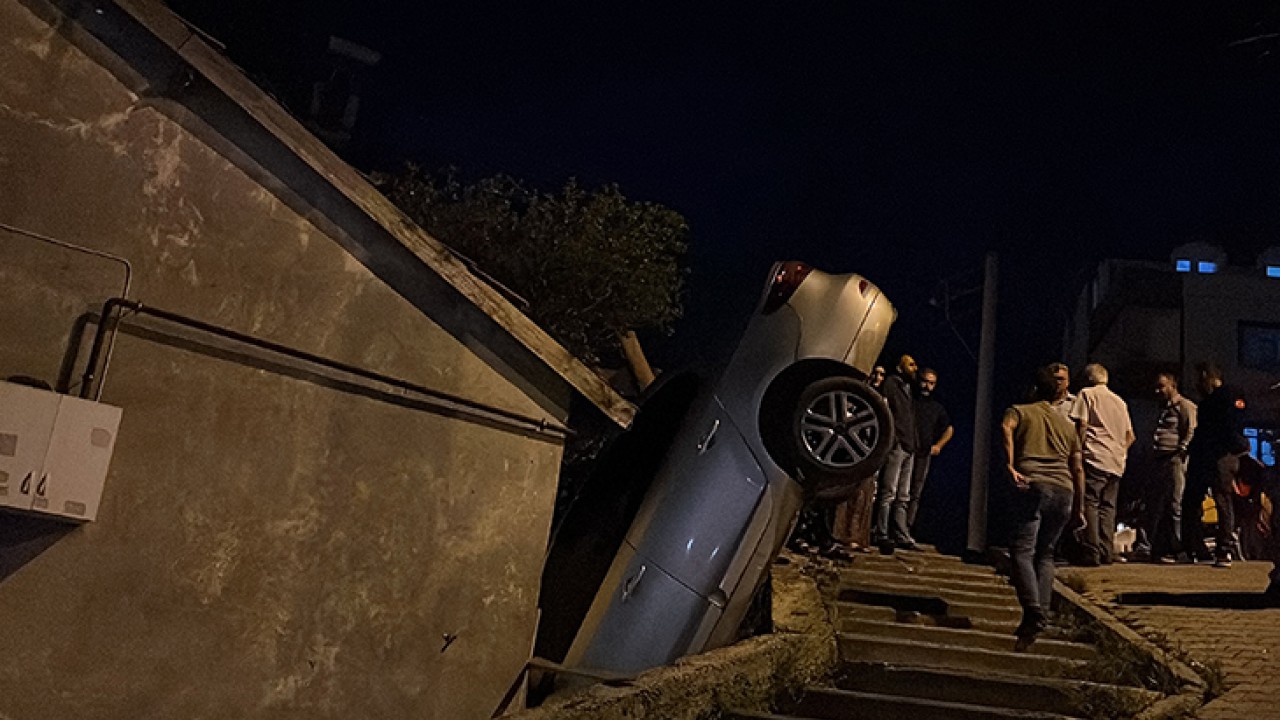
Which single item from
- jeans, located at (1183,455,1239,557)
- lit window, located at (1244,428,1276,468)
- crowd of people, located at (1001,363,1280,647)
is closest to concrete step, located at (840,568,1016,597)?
crowd of people, located at (1001,363,1280,647)

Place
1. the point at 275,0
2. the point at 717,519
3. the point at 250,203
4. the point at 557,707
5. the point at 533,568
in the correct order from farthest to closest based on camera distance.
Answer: the point at 275,0 < the point at 533,568 < the point at 717,519 < the point at 250,203 < the point at 557,707

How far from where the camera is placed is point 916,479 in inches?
437

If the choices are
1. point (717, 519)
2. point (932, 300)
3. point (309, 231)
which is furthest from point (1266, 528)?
point (932, 300)

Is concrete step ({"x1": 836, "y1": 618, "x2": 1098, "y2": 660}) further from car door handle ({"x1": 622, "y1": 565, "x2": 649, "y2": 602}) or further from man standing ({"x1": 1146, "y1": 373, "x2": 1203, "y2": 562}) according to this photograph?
man standing ({"x1": 1146, "y1": 373, "x2": 1203, "y2": 562})

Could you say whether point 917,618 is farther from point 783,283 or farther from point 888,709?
point 783,283

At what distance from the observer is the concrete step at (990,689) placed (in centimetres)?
600

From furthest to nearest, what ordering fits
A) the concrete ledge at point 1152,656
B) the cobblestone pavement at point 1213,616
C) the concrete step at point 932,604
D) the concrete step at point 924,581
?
the concrete step at point 924,581
the concrete step at point 932,604
the cobblestone pavement at point 1213,616
the concrete ledge at point 1152,656

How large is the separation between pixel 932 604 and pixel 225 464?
19.0 feet

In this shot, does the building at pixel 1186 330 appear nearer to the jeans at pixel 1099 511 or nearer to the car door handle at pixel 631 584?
the jeans at pixel 1099 511

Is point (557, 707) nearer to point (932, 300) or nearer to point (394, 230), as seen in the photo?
point (394, 230)

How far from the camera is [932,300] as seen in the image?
25672mm

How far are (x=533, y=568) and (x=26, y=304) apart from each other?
3.84 m

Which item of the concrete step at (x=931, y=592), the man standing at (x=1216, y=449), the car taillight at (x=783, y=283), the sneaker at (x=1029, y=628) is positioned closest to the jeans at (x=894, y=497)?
the concrete step at (x=931, y=592)

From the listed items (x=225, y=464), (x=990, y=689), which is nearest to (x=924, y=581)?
(x=990, y=689)
